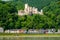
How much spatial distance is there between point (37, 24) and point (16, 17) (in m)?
4.55

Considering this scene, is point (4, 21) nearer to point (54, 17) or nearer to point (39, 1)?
point (54, 17)

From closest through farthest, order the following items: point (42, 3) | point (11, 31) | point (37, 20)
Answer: point (11, 31) → point (37, 20) → point (42, 3)

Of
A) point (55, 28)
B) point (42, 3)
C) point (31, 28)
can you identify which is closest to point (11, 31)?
point (31, 28)

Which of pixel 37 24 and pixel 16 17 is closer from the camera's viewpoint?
pixel 37 24

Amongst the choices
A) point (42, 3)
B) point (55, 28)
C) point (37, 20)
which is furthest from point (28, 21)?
point (42, 3)

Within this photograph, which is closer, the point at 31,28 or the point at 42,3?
the point at 31,28

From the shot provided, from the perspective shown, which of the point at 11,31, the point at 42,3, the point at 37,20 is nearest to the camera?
the point at 11,31

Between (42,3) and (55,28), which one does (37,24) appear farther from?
(42,3)

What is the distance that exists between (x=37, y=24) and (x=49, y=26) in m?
1.63

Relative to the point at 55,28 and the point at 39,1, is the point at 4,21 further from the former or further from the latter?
the point at 39,1

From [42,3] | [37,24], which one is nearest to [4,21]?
[37,24]

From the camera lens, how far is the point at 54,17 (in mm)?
51219

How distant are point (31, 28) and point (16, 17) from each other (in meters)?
4.79

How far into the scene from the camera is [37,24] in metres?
48.0
